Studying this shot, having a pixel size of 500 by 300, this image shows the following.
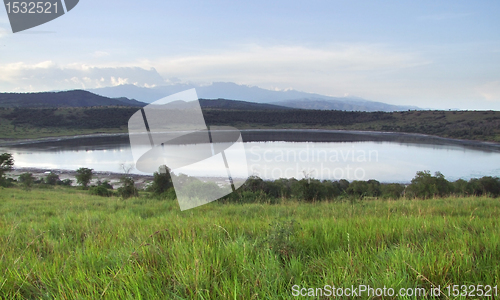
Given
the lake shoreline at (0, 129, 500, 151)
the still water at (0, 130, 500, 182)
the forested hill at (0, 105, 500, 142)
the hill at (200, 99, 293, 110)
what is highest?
the hill at (200, 99, 293, 110)

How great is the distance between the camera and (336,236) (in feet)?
7.97

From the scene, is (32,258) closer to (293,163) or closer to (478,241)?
(478,241)

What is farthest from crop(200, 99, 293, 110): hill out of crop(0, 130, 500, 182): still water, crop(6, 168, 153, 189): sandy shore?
crop(6, 168, 153, 189): sandy shore

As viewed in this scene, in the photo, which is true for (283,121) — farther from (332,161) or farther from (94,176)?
(94,176)

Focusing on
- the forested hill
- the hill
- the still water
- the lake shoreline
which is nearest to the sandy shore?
the still water

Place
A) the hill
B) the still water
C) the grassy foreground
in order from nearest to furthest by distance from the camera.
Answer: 1. the grassy foreground
2. the still water
3. the hill

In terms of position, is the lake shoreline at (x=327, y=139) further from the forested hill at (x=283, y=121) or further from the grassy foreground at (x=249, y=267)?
the grassy foreground at (x=249, y=267)

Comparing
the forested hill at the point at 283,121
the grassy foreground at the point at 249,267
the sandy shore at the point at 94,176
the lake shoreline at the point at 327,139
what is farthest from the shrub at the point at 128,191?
the forested hill at the point at 283,121

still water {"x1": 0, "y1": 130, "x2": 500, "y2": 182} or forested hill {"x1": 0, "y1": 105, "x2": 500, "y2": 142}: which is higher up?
forested hill {"x1": 0, "y1": 105, "x2": 500, "y2": 142}

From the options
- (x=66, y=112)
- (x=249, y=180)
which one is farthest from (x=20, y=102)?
(x=249, y=180)

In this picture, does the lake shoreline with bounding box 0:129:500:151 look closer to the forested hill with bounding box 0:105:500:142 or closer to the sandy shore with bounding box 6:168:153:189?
the forested hill with bounding box 0:105:500:142

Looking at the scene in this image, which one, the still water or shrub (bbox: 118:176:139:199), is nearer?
shrub (bbox: 118:176:139:199)

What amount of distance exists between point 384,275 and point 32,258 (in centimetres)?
243

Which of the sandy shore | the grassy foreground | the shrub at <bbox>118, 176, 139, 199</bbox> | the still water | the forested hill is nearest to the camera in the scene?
the grassy foreground
